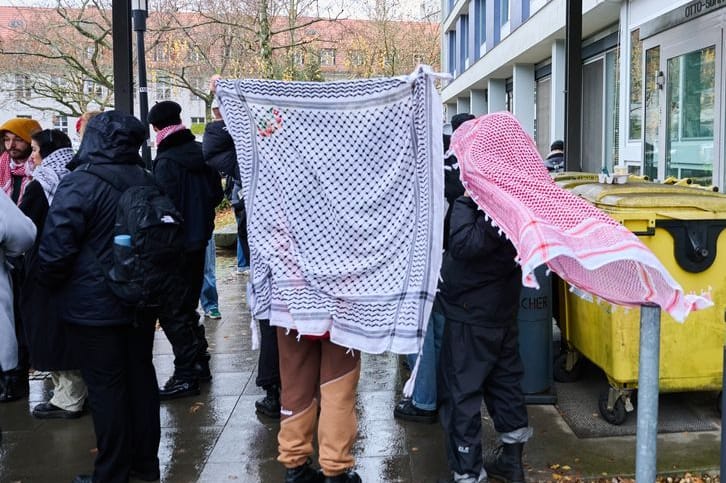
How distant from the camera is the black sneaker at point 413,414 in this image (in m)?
4.67

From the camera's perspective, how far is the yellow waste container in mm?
→ 4328

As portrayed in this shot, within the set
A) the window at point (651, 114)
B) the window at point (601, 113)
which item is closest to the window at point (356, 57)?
the window at point (601, 113)

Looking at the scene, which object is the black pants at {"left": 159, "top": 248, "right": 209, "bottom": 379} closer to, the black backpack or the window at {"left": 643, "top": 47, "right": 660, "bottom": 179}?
the black backpack

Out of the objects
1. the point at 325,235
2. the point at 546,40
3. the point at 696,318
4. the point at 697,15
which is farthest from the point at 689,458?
the point at 546,40

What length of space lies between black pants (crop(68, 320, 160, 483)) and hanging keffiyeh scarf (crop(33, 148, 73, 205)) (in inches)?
45.2

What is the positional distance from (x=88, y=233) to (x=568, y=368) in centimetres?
349

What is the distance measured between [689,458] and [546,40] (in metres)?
14.5

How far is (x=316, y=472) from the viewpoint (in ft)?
12.3

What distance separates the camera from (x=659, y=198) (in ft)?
14.4

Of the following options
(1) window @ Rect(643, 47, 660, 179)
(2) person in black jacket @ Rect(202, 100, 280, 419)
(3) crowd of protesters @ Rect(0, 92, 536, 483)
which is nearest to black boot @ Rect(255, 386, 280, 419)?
(2) person in black jacket @ Rect(202, 100, 280, 419)

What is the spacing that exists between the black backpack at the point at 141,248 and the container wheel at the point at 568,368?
3.01m

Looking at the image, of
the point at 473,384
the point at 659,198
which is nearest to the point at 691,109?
the point at 659,198

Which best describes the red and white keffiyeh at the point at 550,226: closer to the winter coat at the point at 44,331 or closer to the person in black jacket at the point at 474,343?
the person in black jacket at the point at 474,343

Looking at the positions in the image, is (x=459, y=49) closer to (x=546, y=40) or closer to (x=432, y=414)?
(x=546, y=40)
